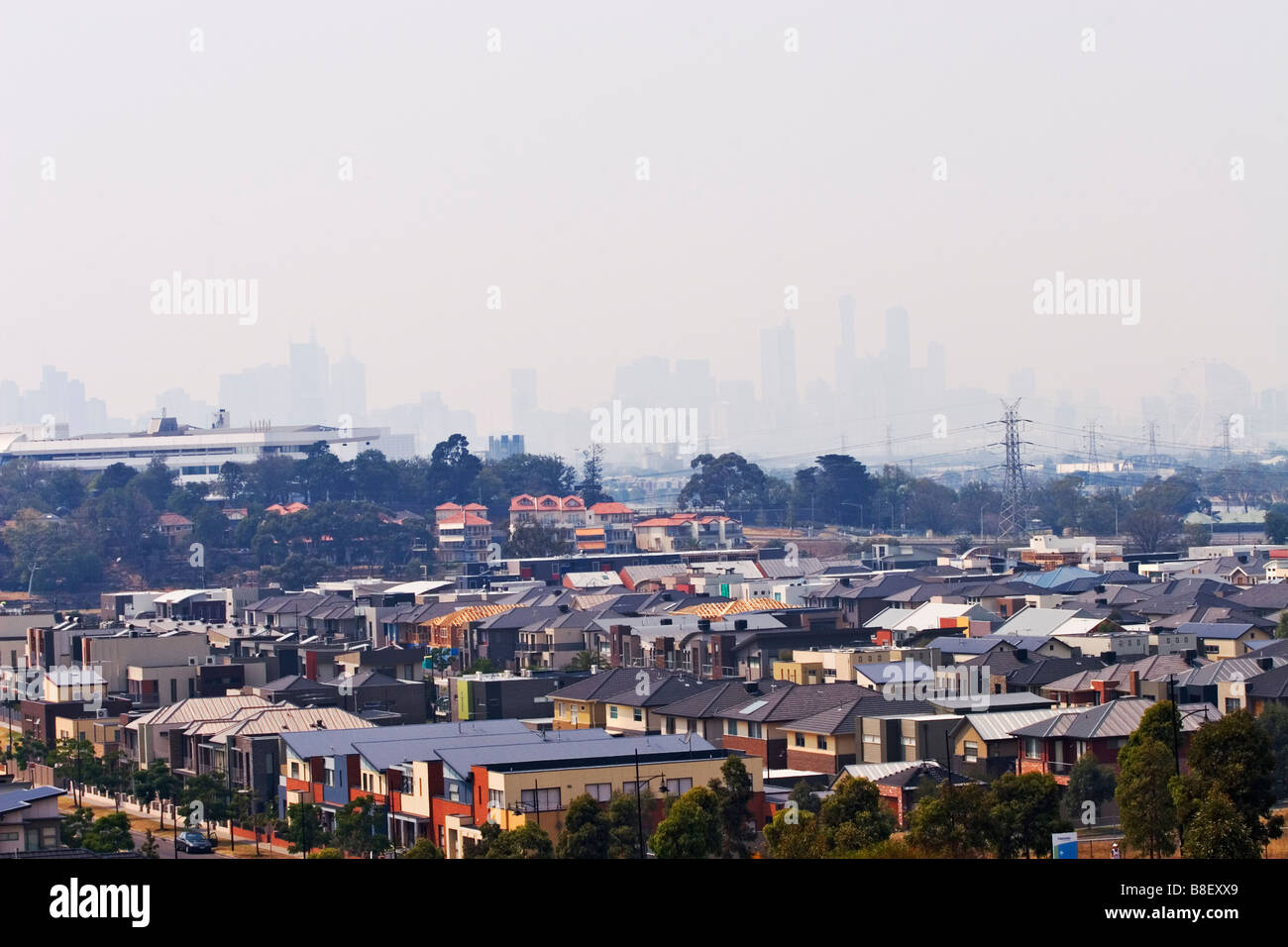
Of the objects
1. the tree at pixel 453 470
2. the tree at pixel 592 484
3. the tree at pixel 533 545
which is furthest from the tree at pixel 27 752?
the tree at pixel 592 484

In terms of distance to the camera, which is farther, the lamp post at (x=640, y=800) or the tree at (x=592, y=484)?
the tree at (x=592, y=484)

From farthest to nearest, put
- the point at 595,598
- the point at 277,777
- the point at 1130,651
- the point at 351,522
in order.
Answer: the point at 351,522, the point at 595,598, the point at 1130,651, the point at 277,777

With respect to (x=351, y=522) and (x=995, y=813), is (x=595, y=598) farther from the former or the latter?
(x=995, y=813)

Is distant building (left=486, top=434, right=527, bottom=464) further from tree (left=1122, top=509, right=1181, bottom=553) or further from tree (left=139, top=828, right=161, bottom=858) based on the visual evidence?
tree (left=139, top=828, right=161, bottom=858)

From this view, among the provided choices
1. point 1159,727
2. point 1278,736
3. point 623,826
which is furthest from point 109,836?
point 1278,736

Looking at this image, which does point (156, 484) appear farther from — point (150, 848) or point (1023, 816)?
point (1023, 816)

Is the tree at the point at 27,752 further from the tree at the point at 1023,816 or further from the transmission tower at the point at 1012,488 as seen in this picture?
the transmission tower at the point at 1012,488

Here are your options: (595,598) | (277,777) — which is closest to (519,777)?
(277,777)
